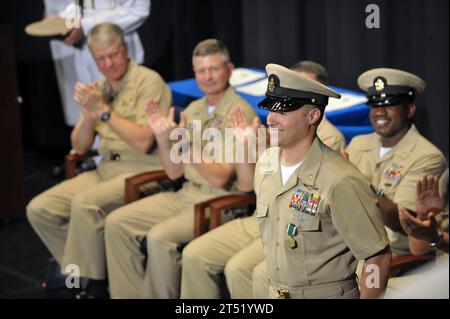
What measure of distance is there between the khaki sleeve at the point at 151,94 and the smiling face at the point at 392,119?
1.38 meters

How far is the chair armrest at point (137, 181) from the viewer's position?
176 inches

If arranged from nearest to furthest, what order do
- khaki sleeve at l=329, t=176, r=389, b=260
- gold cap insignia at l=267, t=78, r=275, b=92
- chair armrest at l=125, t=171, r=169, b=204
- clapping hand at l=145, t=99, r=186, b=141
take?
khaki sleeve at l=329, t=176, r=389, b=260, gold cap insignia at l=267, t=78, r=275, b=92, clapping hand at l=145, t=99, r=186, b=141, chair armrest at l=125, t=171, r=169, b=204

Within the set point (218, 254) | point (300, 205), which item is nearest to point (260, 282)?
point (218, 254)

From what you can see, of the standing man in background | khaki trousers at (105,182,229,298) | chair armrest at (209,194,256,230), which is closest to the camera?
chair armrest at (209,194,256,230)

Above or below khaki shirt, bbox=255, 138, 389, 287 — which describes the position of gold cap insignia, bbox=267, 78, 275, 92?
above

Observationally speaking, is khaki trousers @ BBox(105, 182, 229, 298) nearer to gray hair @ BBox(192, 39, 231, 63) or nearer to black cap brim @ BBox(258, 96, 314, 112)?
gray hair @ BBox(192, 39, 231, 63)

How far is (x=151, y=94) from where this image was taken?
4680 mm

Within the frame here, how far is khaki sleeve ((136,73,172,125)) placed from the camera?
4.66 metres

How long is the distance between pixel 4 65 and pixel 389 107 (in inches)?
113

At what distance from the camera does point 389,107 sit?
11.6 ft

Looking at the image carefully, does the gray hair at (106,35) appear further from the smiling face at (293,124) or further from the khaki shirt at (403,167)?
the smiling face at (293,124)

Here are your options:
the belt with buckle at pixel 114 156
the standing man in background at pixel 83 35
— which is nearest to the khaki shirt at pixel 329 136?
the belt with buckle at pixel 114 156

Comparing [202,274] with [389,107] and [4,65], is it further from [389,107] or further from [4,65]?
[4,65]


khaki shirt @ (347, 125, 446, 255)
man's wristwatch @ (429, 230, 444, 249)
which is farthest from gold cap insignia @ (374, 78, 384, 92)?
man's wristwatch @ (429, 230, 444, 249)
